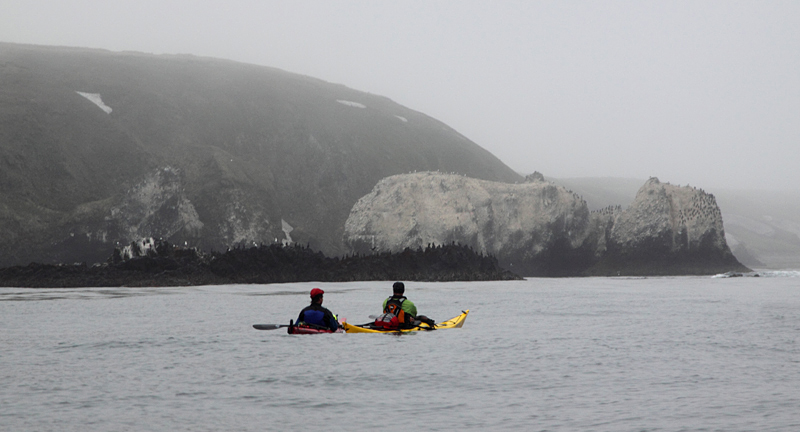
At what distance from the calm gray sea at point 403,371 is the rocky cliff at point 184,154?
3513 centimetres

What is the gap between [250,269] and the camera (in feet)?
168

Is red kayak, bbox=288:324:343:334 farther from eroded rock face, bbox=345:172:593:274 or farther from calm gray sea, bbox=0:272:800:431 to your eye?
eroded rock face, bbox=345:172:593:274

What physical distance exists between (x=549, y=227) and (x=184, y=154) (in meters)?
40.8

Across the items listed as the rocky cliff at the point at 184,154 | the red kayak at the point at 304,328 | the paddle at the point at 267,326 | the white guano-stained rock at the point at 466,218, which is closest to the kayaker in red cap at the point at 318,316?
the red kayak at the point at 304,328

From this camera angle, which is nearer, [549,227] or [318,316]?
[318,316]

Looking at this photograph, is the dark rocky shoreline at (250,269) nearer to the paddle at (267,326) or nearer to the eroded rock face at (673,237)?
the eroded rock face at (673,237)

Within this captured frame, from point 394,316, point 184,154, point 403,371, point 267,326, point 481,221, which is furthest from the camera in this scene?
point 184,154

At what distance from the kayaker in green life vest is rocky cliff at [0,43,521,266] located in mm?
43584

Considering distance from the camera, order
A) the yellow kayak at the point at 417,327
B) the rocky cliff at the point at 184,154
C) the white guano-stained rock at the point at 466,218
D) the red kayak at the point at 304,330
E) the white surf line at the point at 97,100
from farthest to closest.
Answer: the white surf line at the point at 97,100 → the white guano-stained rock at the point at 466,218 → the rocky cliff at the point at 184,154 → the yellow kayak at the point at 417,327 → the red kayak at the point at 304,330

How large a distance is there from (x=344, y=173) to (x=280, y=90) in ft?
82.2

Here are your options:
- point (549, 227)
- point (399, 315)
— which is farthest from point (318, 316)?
point (549, 227)

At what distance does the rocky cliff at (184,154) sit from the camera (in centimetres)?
6397

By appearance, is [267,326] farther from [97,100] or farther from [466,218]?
[97,100]

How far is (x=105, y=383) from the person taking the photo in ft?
46.3
